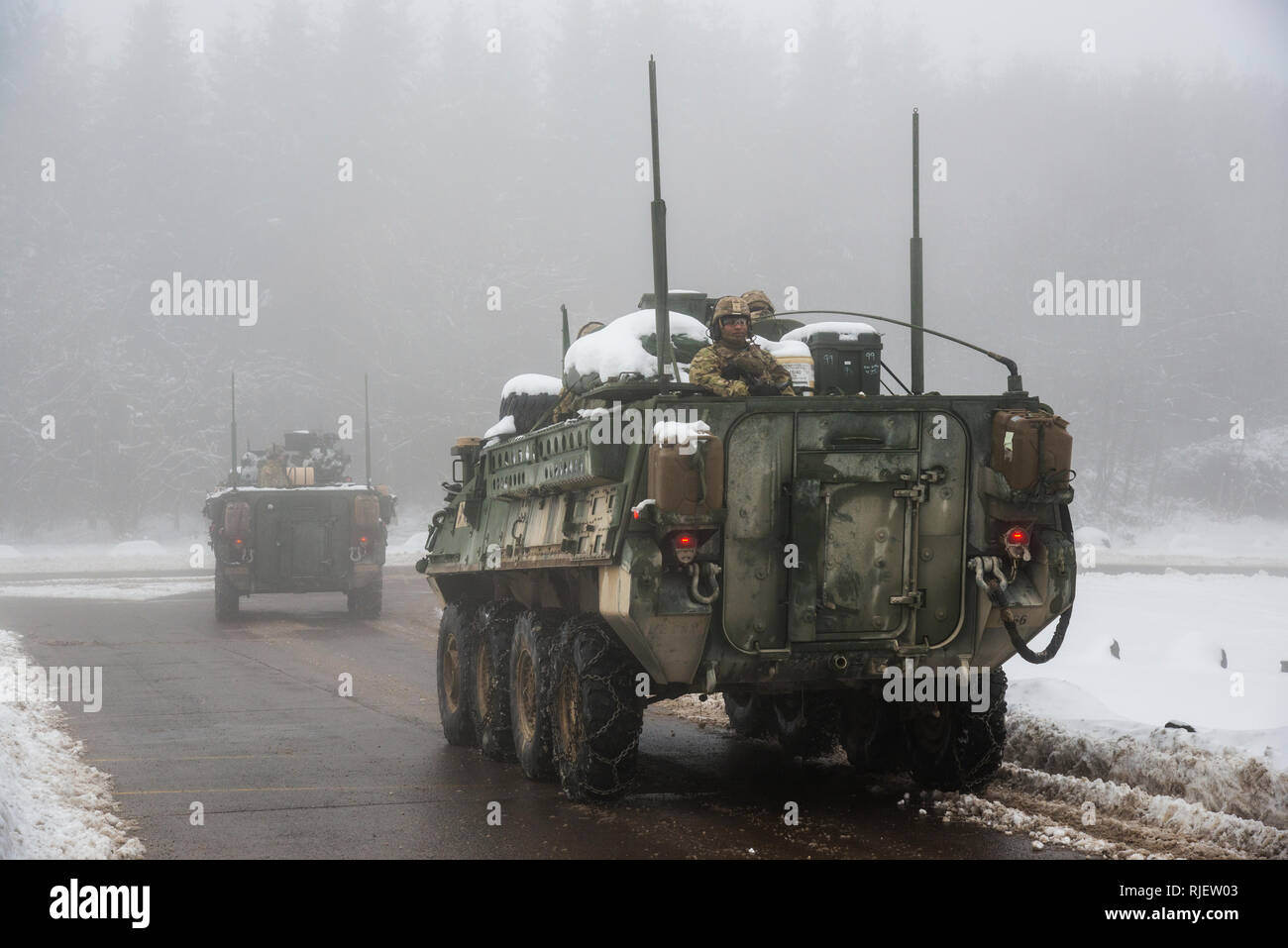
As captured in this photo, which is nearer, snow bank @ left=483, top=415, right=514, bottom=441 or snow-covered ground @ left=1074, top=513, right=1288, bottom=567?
snow bank @ left=483, top=415, right=514, bottom=441

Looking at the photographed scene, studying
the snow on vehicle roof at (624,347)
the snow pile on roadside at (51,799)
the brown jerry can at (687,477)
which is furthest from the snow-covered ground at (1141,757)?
the snow pile on roadside at (51,799)

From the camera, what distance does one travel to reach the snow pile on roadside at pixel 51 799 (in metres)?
7.24

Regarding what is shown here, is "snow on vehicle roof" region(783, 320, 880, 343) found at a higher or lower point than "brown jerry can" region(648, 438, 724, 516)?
higher

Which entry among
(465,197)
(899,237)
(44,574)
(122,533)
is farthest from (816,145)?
(44,574)

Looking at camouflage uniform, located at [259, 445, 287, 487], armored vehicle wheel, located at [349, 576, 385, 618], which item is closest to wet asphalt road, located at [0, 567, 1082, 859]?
armored vehicle wheel, located at [349, 576, 385, 618]

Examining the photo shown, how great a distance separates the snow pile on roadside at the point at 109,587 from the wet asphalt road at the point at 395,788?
13767 millimetres

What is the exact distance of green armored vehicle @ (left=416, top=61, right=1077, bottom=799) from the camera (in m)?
8.08

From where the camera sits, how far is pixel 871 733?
9758mm

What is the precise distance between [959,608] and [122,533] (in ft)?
210

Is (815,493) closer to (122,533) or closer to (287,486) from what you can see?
(287,486)

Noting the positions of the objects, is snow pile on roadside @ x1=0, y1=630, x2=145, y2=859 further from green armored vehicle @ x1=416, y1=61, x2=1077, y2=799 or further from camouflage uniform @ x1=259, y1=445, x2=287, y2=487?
camouflage uniform @ x1=259, y1=445, x2=287, y2=487

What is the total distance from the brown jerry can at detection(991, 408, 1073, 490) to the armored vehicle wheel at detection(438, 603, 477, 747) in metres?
4.84

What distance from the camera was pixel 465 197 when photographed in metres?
94.2

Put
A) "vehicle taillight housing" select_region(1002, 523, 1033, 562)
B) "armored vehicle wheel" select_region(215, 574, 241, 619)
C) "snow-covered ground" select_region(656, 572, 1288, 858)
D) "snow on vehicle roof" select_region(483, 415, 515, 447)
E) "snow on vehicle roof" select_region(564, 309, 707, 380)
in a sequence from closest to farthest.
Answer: "snow-covered ground" select_region(656, 572, 1288, 858)
"vehicle taillight housing" select_region(1002, 523, 1033, 562)
"snow on vehicle roof" select_region(564, 309, 707, 380)
"snow on vehicle roof" select_region(483, 415, 515, 447)
"armored vehicle wheel" select_region(215, 574, 241, 619)
